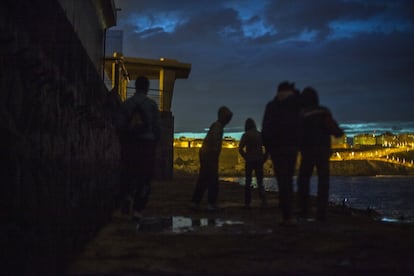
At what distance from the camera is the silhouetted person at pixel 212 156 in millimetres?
9305

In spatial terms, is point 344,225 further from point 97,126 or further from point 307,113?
point 97,126

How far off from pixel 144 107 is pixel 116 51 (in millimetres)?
12127

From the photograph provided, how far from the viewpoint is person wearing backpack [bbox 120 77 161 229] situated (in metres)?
7.05

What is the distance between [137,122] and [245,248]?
105 inches

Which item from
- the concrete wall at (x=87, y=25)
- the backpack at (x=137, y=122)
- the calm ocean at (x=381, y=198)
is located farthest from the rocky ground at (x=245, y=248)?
the concrete wall at (x=87, y=25)

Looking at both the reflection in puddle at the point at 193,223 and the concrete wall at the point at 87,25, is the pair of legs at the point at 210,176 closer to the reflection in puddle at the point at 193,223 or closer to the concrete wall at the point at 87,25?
the reflection in puddle at the point at 193,223

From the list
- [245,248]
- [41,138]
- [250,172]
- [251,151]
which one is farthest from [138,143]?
[250,172]

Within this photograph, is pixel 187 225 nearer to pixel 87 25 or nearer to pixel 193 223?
pixel 193 223

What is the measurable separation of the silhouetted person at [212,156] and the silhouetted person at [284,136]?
245 centimetres

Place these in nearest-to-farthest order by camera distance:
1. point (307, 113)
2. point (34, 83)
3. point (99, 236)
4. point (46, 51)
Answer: point (34, 83) < point (46, 51) < point (99, 236) < point (307, 113)

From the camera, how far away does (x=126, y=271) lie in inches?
165

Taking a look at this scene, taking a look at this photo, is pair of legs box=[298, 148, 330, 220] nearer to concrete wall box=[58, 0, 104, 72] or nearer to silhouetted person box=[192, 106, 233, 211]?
silhouetted person box=[192, 106, 233, 211]

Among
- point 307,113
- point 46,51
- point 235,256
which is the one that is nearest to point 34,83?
point 46,51

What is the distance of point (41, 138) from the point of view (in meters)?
3.36
